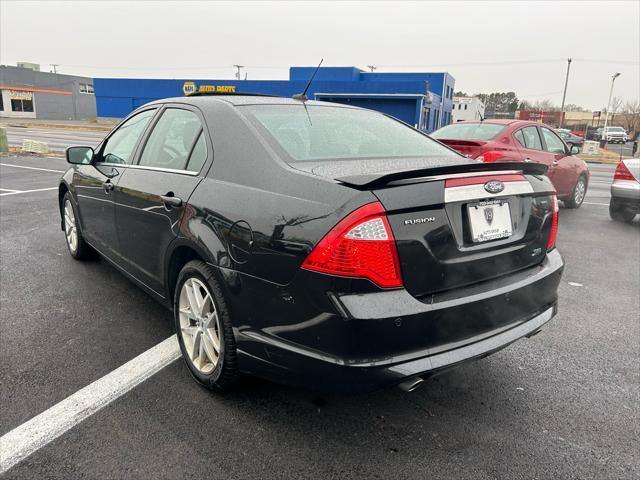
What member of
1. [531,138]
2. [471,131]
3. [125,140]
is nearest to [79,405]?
[125,140]

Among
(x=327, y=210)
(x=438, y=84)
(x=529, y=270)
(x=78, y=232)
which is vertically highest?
(x=438, y=84)

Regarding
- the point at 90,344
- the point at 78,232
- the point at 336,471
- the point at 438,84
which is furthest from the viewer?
the point at 438,84

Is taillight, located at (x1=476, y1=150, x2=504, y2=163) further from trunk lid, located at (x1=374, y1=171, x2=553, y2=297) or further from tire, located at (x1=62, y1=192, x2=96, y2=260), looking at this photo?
tire, located at (x1=62, y1=192, x2=96, y2=260)

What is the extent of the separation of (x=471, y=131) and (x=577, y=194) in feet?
10.5

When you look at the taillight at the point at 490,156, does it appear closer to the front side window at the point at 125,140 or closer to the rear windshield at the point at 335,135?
the rear windshield at the point at 335,135

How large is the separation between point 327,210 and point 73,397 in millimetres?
1832

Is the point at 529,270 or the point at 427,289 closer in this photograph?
the point at 427,289

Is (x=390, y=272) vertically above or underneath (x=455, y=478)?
above

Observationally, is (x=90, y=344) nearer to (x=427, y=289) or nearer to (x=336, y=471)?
(x=336, y=471)

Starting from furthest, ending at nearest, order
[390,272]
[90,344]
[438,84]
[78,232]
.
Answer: [438,84] < [78,232] < [90,344] < [390,272]

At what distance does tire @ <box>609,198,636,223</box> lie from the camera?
817cm

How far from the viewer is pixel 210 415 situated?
2562 mm

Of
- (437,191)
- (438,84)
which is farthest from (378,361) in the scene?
(438,84)

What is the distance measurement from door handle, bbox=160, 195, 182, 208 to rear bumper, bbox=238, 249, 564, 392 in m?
0.91
